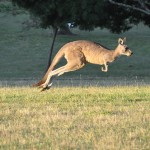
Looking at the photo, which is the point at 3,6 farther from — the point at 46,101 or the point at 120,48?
the point at 46,101

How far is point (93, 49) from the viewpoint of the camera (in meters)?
19.2

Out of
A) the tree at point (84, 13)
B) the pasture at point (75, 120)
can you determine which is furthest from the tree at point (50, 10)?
the pasture at point (75, 120)

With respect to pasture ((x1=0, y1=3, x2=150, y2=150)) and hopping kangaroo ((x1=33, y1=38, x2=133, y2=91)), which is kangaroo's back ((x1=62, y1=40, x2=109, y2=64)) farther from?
pasture ((x1=0, y1=3, x2=150, y2=150))

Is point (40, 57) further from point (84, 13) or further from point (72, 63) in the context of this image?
point (72, 63)

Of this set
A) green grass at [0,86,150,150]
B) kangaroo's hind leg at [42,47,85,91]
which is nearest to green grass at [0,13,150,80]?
kangaroo's hind leg at [42,47,85,91]

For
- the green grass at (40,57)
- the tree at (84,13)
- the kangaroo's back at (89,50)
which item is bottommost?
the green grass at (40,57)

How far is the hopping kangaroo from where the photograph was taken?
1848cm

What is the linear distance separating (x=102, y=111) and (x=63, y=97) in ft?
11.0

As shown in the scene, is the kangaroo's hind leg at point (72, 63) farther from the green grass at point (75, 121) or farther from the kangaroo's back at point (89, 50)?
the green grass at point (75, 121)

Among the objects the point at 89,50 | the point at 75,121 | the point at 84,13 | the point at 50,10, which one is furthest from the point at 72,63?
the point at 50,10

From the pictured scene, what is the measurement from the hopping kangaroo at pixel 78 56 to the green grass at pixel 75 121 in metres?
1.44

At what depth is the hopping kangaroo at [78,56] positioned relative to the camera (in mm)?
18484

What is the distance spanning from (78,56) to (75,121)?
738 centimetres

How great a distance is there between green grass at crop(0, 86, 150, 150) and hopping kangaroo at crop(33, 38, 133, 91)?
1435 millimetres
